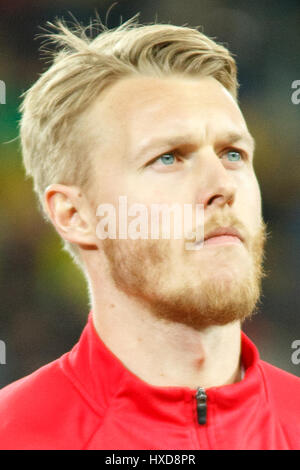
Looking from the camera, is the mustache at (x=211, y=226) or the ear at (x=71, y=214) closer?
the mustache at (x=211, y=226)

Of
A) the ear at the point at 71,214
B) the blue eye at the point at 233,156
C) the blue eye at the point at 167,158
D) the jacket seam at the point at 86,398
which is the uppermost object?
the blue eye at the point at 167,158

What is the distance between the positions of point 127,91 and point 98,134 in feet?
0.47

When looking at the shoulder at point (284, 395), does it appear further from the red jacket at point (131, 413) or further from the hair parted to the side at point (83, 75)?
the hair parted to the side at point (83, 75)

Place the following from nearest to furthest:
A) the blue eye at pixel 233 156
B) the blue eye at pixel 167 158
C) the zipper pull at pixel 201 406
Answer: the zipper pull at pixel 201 406 → the blue eye at pixel 167 158 → the blue eye at pixel 233 156

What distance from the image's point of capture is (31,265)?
245 centimetres

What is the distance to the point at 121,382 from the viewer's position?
63.4 inches

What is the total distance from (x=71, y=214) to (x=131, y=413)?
0.58 metres

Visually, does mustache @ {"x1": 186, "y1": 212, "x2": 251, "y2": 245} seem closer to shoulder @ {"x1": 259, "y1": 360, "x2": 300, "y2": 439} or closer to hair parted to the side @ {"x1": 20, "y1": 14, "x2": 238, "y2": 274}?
hair parted to the side @ {"x1": 20, "y1": 14, "x2": 238, "y2": 274}

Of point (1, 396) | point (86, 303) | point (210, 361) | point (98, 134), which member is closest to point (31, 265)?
point (86, 303)

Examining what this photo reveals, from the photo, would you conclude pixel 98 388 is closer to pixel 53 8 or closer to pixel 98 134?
pixel 98 134

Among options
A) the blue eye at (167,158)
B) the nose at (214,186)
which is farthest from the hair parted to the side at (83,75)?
the nose at (214,186)

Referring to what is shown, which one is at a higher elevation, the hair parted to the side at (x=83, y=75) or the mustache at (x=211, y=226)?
the hair parted to the side at (x=83, y=75)

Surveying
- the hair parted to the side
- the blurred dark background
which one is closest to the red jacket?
the hair parted to the side

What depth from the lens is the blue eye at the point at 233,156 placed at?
5.77 feet
